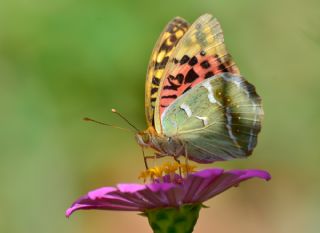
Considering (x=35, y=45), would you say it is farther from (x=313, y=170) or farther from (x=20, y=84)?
(x=313, y=170)

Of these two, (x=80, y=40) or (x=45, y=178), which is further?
(x=80, y=40)

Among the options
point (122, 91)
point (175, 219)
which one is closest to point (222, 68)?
point (175, 219)

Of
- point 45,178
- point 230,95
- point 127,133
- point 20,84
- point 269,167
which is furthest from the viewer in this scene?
point 127,133

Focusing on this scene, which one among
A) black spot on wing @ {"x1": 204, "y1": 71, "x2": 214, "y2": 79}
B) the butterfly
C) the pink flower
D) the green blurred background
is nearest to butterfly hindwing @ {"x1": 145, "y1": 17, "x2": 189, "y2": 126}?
the butterfly


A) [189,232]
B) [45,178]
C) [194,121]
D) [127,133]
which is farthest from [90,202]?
[127,133]

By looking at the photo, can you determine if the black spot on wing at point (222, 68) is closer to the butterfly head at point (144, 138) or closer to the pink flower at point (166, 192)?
the butterfly head at point (144, 138)

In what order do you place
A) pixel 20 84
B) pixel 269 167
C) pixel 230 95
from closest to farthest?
pixel 230 95
pixel 20 84
pixel 269 167

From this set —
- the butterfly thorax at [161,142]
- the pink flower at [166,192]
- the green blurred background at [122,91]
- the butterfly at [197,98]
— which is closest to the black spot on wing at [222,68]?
the butterfly at [197,98]

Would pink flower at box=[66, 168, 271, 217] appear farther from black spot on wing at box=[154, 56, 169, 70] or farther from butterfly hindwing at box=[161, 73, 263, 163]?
black spot on wing at box=[154, 56, 169, 70]
